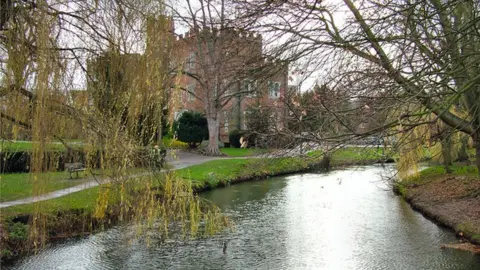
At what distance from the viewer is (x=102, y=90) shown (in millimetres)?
5164

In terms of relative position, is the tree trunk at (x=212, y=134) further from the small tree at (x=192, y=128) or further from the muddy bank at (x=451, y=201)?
the muddy bank at (x=451, y=201)

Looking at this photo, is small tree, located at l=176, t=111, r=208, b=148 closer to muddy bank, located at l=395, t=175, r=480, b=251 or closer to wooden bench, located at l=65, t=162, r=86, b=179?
muddy bank, located at l=395, t=175, r=480, b=251

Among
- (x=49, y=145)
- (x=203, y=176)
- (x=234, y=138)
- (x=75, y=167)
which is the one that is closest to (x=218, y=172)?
(x=203, y=176)

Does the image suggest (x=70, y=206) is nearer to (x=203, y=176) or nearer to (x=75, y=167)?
(x=75, y=167)

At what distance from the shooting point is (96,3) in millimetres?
5016

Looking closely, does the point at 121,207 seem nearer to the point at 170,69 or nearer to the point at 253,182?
the point at 170,69

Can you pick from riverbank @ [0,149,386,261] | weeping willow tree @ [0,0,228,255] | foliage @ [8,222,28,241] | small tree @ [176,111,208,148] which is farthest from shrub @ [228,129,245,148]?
weeping willow tree @ [0,0,228,255]

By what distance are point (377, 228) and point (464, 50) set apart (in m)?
5.05

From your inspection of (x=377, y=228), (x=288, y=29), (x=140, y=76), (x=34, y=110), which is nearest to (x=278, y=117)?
(x=288, y=29)

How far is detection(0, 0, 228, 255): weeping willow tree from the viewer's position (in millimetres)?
4211

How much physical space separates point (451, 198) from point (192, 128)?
16.2 meters

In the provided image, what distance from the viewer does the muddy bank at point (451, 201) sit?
29.9 feet

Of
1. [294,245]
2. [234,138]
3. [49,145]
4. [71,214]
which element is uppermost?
[234,138]

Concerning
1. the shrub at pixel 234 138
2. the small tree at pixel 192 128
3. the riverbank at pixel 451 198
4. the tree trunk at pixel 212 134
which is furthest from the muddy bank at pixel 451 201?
the shrub at pixel 234 138
